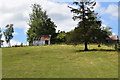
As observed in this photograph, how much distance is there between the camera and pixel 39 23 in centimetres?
7919

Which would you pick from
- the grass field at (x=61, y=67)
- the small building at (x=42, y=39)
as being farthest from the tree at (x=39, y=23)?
the grass field at (x=61, y=67)

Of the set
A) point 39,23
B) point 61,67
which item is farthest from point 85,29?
point 39,23

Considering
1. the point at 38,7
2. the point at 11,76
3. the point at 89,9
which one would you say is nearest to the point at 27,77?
the point at 11,76

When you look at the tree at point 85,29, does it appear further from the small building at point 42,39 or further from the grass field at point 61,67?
the small building at point 42,39

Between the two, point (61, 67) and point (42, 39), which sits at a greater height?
point (42, 39)

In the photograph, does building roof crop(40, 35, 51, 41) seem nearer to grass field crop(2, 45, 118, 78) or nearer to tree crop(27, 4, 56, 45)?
tree crop(27, 4, 56, 45)

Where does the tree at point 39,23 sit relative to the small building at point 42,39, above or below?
above

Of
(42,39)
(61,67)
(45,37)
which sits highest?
(45,37)

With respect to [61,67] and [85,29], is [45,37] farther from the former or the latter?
[61,67]

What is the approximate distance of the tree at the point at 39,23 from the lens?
79.7 metres

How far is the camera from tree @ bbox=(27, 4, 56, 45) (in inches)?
3137

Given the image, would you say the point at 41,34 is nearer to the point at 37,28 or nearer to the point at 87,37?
the point at 37,28

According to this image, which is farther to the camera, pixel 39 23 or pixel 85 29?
pixel 39 23

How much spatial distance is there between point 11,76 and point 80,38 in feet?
82.8
